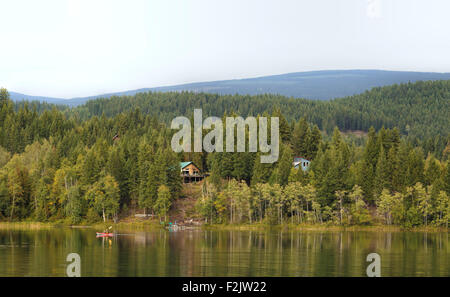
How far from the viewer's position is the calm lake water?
2200 inches

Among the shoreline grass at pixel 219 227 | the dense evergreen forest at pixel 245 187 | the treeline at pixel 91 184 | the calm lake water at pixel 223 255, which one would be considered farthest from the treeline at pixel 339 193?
the calm lake water at pixel 223 255

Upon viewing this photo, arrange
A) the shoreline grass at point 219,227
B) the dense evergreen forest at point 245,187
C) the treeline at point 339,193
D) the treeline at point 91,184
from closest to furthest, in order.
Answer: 1. the shoreline grass at point 219,227
2. the treeline at point 339,193
3. the dense evergreen forest at point 245,187
4. the treeline at point 91,184

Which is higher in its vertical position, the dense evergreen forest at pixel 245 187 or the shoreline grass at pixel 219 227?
the dense evergreen forest at pixel 245 187

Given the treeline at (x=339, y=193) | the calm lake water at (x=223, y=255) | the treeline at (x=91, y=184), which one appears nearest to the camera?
the calm lake water at (x=223, y=255)

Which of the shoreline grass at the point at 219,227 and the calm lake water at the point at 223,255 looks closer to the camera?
the calm lake water at the point at 223,255

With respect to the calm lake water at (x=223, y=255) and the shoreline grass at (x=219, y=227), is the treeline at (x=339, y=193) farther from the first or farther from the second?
the calm lake water at (x=223, y=255)

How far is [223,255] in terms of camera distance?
6850cm

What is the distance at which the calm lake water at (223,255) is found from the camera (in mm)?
55875

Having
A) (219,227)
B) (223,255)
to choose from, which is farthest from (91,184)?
(223,255)

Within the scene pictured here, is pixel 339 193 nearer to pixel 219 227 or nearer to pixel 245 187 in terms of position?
pixel 245 187
